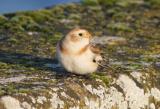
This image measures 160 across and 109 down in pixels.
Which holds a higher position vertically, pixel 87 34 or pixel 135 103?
pixel 87 34

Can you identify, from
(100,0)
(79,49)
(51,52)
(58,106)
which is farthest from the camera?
(100,0)

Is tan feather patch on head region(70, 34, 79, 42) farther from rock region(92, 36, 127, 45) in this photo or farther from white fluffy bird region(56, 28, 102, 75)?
rock region(92, 36, 127, 45)

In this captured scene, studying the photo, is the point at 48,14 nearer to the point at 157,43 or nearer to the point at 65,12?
the point at 65,12

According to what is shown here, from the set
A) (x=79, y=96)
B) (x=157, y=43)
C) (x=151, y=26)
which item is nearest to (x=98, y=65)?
(x=79, y=96)

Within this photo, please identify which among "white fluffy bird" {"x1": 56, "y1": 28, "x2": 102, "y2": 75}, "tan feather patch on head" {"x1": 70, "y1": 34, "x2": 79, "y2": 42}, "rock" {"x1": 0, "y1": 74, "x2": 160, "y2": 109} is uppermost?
"tan feather patch on head" {"x1": 70, "y1": 34, "x2": 79, "y2": 42}

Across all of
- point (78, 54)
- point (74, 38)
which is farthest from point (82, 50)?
point (74, 38)

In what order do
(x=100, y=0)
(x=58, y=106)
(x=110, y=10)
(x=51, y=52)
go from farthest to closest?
(x=100, y=0) → (x=110, y=10) → (x=51, y=52) → (x=58, y=106)

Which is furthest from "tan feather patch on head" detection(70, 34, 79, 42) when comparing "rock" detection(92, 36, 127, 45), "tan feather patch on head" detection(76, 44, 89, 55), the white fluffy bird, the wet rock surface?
"rock" detection(92, 36, 127, 45)
